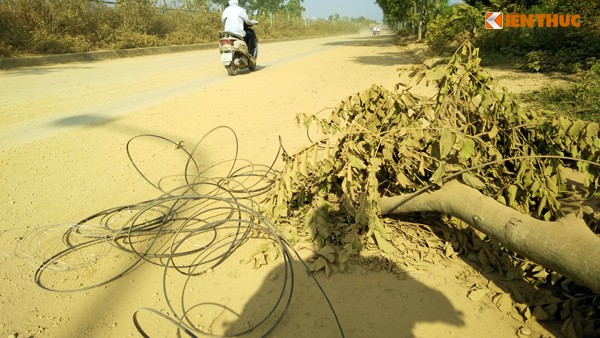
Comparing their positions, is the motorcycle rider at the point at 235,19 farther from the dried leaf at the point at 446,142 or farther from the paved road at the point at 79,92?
the dried leaf at the point at 446,142

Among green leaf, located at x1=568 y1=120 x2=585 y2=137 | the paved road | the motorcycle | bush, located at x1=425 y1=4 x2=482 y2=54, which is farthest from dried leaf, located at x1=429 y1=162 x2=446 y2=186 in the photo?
bush, located at x1=425 y1=4 x2=482 y2=54

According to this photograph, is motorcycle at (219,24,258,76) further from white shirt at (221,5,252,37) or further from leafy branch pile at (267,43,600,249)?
leafy branch pile at (267,43,600,249)

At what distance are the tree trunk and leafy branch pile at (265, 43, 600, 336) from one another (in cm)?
11

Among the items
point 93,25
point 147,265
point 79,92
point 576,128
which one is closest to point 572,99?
point 576,128

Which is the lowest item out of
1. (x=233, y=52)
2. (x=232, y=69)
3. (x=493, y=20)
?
(x=232, y=69)

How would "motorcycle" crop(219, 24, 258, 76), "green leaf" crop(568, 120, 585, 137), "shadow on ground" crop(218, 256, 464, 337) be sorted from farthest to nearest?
"motorcycle" crop(219, 24, 258, 76) < "green leaf" crop(568, 120, 585, 137) < "shadow on ground" crop(218, 256, 464, 337)

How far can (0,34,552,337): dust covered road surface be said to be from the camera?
5.67 ft

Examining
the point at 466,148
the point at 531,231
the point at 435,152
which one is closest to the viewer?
the point at 531,231

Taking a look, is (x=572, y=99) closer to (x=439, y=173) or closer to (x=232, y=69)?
(x=439, y=173)

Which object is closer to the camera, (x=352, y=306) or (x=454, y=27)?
(x=352, y=306)

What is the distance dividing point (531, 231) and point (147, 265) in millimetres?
2045

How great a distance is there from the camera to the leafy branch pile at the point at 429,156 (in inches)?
80.7

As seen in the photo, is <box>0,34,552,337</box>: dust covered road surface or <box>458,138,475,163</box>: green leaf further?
<box>458,138,475,163</box>: green leaf
